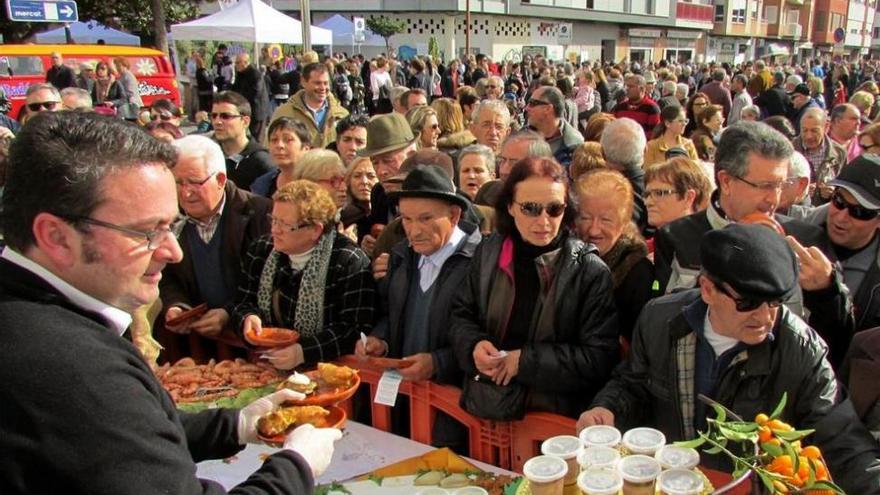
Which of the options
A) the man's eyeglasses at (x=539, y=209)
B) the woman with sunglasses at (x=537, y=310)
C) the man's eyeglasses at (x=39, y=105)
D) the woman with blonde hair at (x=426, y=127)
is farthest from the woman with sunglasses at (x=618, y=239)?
the man's eyeglasses at (x=39, y=105)

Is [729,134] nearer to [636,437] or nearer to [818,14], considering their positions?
[636,437]

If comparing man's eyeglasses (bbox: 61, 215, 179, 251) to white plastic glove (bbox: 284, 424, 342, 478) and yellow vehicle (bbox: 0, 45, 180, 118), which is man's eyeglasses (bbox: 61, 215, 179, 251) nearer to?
white plastic glove (bbox: 284, 424, 342, 478)

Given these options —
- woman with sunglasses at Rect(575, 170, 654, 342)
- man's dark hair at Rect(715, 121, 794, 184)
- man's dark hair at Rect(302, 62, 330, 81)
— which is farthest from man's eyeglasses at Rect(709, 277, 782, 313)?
man's dark hair at Rect(302, 62, 330, 81)

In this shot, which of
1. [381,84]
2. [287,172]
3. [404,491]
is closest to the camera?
[404,491]

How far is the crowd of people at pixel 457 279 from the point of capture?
61.0 inches

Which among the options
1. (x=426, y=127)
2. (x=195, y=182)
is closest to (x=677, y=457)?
(x=195, y=182)

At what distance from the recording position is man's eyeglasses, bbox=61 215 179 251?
1.57m

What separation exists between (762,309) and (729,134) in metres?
1.38

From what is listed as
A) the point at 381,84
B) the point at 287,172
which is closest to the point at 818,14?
the point at 381,84

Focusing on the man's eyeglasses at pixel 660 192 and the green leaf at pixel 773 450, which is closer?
the green leaf at pixel 773 450

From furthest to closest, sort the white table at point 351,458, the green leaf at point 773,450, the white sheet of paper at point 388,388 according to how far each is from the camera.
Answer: the white sheet of paper at point 388,388 < the white table at point 351,458 < the green leaf at point 773,450

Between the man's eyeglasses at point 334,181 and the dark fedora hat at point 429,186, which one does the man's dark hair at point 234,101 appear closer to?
the man's eyeglasses at point 334,181

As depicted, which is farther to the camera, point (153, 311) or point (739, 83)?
point (739, 83)

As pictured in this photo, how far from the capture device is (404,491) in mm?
2703
